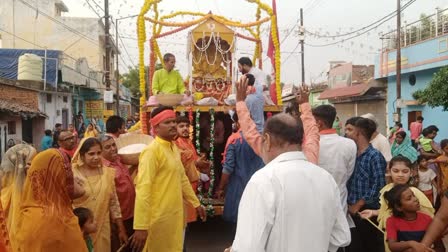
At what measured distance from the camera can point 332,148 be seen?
439 centimetres

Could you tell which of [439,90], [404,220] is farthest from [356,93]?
[404,220]

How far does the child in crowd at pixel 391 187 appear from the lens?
4.18 metres

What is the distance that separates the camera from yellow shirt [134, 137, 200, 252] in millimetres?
4320

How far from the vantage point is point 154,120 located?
4.65 m

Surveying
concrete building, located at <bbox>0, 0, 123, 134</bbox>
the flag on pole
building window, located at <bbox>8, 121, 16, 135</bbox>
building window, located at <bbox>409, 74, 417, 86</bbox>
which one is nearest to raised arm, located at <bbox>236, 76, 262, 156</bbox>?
the flag on pole

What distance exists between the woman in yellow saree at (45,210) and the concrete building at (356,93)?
20.5 m

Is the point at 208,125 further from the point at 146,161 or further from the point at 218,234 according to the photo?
the point at 146,161

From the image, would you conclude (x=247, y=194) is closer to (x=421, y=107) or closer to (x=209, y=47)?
(x=209, y=47)

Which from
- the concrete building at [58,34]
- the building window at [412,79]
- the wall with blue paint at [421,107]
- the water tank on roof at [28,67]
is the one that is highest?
the concrete building at [58,34]

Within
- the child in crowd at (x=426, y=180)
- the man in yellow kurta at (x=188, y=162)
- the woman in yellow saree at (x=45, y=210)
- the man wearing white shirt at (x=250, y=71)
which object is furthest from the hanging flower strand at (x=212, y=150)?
the woman in yellow saree at (x=45, y=210)

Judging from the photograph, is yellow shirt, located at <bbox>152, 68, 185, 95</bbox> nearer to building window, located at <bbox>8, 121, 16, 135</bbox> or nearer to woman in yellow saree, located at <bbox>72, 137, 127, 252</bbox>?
woman in yellow saree, located at <bbox>72, 137, 127, 252</bbox>

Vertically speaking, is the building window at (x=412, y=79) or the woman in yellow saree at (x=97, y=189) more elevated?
the building window at (x=412, y=79)

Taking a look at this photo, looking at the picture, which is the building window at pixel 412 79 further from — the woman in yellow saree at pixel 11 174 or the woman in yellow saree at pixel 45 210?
the woman in yellow saree at pixel 45 210

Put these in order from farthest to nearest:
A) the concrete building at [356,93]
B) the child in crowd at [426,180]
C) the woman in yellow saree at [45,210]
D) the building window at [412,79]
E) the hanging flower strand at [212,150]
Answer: the concrete building at [356,93] → the building window at [412,79] → the hanging flower strand at [212,150] → the child in crowd at [426,180] → the woman in yellow saree at [45,210]
